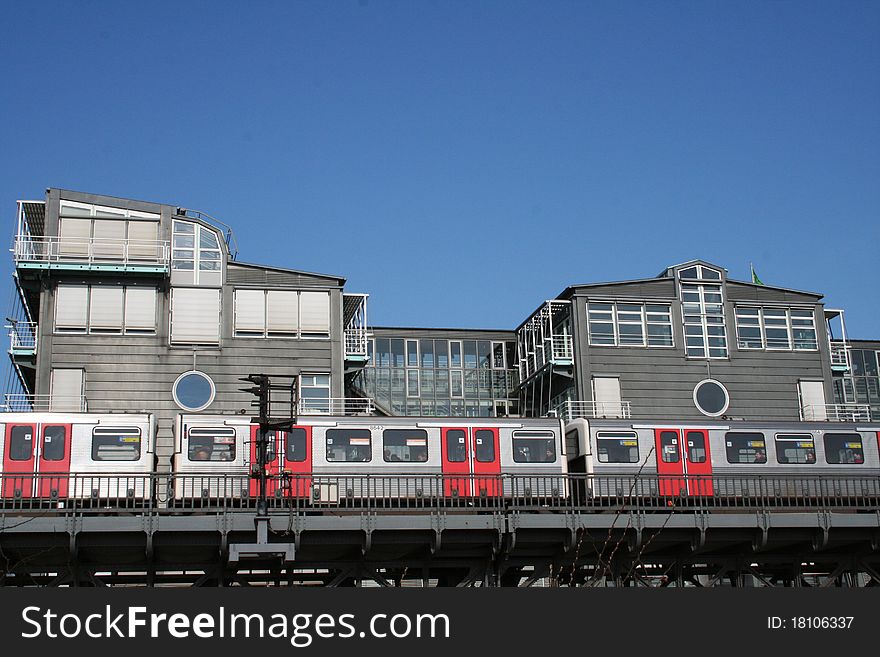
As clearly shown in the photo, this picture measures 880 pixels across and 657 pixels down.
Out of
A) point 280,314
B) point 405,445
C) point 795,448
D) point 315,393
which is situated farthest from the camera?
point 280,314

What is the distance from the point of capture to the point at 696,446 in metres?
34.6

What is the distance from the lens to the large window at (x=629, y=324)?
4734 cm

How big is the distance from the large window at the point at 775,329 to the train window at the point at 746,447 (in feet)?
44.8

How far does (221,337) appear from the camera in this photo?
139 ft

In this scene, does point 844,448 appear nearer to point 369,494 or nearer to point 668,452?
point 668,452

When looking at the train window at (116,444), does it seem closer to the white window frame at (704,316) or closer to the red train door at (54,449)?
the red train door at (54,449)

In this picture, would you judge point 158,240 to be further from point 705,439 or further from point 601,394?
point 705,439

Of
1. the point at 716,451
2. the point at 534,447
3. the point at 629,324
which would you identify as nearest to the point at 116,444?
the point at 534,447

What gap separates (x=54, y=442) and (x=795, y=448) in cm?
2304

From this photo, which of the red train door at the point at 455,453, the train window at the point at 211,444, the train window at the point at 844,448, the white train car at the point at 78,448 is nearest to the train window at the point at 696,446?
the train window at the point at 844,448

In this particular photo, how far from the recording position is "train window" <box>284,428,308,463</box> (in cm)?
3186

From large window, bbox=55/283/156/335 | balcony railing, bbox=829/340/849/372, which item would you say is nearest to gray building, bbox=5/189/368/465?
large window, bbox=55/283/156/335

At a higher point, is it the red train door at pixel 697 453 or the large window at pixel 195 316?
the large window at pixel 195 316

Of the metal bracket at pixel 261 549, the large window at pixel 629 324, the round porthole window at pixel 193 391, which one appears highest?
the large window at pixel 629 324
